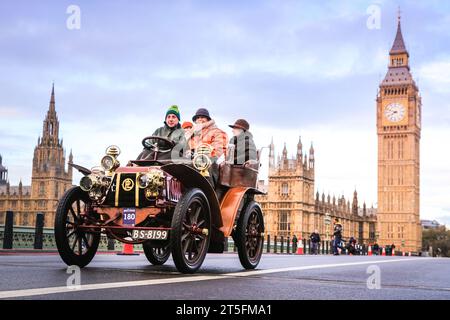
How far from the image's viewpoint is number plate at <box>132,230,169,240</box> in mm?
5625

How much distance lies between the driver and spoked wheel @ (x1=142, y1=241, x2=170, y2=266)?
123 centimetres

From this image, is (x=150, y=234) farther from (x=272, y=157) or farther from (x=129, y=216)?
(x=272, y=157)

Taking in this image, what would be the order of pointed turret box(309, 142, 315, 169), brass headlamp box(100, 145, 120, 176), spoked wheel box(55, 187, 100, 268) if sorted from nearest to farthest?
spoked wheel box(55, 187, 100, 268), brass headlamp box(100, 145, 120, 176), pointed turret box(309, 142, 315, 169)

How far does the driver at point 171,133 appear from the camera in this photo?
633 centimetres

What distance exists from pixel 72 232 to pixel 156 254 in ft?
5.22

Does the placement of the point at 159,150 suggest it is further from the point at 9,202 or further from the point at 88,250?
the point at 9,202

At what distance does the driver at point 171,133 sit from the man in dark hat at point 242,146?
29.2 inches

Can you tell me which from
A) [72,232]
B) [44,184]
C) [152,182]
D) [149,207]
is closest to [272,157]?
[44,184]

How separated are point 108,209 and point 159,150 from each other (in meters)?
0.81

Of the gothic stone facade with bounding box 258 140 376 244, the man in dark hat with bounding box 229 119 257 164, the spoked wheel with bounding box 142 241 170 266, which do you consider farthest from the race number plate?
the gothic stone facade with bounding box 258 140 376 244

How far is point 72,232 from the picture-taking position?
5.99 meters

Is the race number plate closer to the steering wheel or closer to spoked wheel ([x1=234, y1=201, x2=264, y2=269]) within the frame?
the steering wheel
